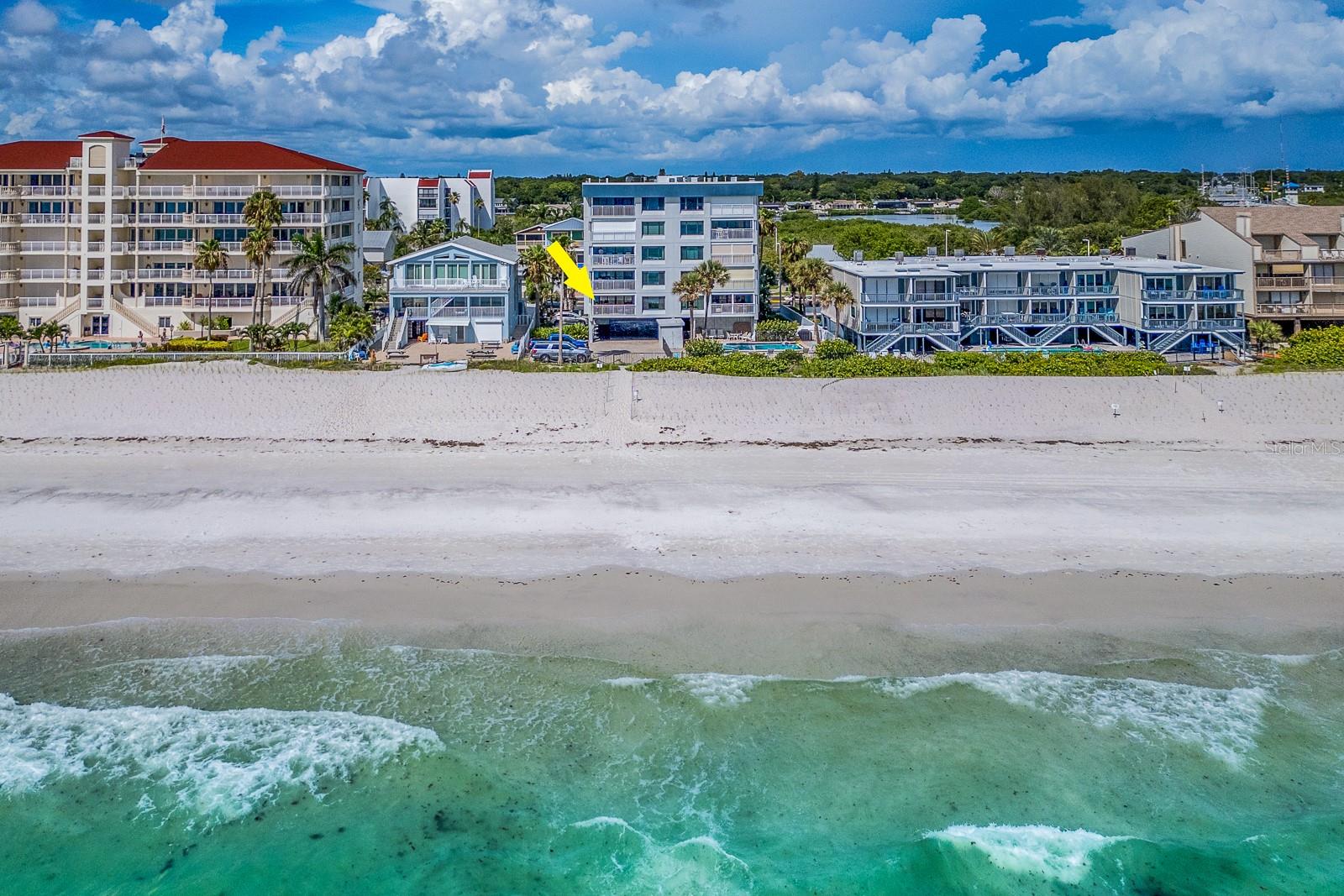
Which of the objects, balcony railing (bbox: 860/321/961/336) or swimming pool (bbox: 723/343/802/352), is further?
balcony railing (bbox: 860/321/961/336)

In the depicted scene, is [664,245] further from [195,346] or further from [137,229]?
[137,229]

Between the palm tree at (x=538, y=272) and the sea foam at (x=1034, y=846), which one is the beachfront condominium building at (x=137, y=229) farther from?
the sea foam at (x=1034, y=846)

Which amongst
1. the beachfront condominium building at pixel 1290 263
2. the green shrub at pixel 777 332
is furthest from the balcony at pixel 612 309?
the beachfront condominium building at pixel 1290 263

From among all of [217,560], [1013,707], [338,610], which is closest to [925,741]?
[1013,707]

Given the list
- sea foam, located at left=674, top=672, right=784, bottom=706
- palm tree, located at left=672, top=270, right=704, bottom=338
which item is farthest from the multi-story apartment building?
sea foam, located at left=674, top=672, right=784, bottom=706

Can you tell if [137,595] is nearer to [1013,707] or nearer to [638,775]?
[638,775]

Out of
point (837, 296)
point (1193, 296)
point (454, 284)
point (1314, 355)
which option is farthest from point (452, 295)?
point (1314, 355)

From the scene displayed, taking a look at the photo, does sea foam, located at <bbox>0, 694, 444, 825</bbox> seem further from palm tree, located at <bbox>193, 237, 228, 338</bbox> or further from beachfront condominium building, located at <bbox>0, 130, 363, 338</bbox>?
beachfront condominium building, located at <bbox>0, 130, 363, 338</bbox>
